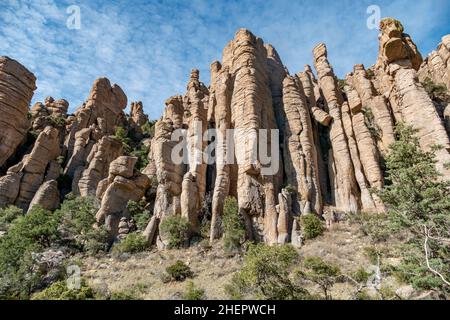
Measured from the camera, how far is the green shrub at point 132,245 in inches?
887

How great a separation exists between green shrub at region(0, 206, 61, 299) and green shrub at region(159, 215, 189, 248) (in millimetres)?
8411

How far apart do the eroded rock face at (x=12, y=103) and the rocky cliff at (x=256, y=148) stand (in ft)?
0.38

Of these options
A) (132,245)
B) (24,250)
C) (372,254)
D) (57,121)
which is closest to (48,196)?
(24,250)

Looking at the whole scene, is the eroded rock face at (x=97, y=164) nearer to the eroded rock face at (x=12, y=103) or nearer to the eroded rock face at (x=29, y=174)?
the eroded rock face at (x=29, y=174)

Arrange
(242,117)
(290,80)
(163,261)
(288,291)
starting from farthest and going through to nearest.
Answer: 1. (290,80)
2. (242,117)
3. (163,261)
4. (288,291)

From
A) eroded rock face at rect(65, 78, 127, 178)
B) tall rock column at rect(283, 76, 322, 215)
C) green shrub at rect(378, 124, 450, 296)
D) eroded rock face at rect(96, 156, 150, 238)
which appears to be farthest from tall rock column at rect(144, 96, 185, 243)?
green shrub at rect(378, 124, 450, 296)

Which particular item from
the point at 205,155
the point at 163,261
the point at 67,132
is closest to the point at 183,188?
the point at 205,155

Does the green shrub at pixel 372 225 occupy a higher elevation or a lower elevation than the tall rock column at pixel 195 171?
lower

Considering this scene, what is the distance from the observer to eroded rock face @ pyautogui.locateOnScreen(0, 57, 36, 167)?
33.2 meters

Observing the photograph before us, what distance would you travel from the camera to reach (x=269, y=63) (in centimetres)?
3944

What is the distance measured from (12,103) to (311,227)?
112ft

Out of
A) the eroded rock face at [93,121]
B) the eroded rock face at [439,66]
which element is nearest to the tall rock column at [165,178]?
the eroded rock face at [93,121]

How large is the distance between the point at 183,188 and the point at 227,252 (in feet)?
24.1
